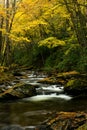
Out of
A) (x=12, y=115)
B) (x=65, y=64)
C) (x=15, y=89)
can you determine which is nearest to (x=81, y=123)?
(x=12, y=115)

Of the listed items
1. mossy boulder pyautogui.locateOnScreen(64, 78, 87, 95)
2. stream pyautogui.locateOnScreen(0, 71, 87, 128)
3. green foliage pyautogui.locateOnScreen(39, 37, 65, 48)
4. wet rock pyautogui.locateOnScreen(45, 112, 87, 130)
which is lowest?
stream pyautogui.locateOnScreen(0, 71, 87, 128)

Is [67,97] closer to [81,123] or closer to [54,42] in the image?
[81,123]

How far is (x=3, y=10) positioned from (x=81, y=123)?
1145 cm

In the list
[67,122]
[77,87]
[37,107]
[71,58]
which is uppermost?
[71,58]

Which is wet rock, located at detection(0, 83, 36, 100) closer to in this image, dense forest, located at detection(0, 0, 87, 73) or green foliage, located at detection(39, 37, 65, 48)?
dense forest, located at detection(0, 0, 87, 73)

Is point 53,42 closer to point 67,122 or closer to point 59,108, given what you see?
point 59,108

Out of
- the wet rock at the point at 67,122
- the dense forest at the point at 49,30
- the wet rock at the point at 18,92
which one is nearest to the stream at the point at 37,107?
the wet rock at the point at 18,92

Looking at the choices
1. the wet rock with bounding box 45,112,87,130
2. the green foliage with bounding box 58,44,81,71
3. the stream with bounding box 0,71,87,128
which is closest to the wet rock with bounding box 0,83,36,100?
the stream with bounding box 0,71,87,128

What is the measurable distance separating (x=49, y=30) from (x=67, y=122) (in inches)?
781

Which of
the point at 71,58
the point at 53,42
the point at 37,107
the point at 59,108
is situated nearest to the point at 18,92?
the point at 37,107

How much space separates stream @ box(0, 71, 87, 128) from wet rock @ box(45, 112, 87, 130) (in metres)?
1.19

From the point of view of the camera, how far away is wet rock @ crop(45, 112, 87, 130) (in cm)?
693

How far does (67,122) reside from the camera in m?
7.08

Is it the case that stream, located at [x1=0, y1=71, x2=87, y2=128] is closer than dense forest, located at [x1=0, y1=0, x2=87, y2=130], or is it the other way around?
dense forest, located at [x1=0, y1=0, x2=87, y2=130]
